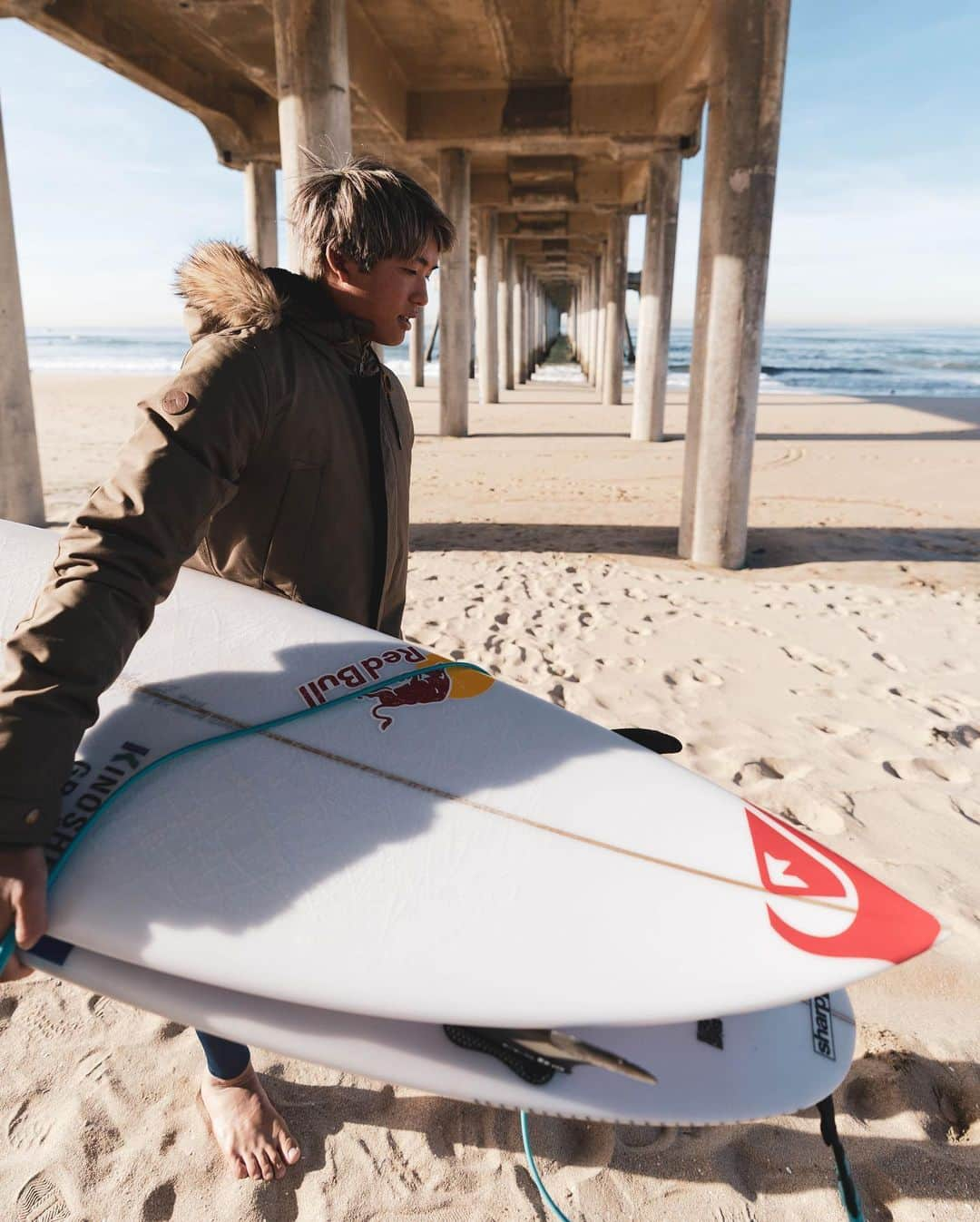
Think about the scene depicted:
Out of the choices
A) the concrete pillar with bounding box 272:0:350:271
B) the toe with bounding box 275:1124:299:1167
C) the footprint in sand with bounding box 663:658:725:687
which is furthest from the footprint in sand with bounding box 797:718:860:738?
the concrete pillar with bounding box 272:0:350:271

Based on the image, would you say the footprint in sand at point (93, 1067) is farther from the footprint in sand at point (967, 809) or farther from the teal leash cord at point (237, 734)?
the footprint in sand at point (967, 809)

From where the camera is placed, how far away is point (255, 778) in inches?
66.4

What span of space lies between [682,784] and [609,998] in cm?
59

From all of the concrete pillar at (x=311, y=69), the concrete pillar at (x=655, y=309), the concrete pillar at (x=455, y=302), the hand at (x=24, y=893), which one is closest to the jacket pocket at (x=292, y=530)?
the hand at (x=24, y=893)

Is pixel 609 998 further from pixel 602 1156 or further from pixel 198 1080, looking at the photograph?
pixel 198 1080

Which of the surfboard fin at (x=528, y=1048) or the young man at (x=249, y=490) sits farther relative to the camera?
the surfboard fin at (x=528, y=1048)

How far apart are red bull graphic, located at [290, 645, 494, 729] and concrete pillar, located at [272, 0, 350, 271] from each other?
5.16m

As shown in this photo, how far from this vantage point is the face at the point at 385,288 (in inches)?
60.2

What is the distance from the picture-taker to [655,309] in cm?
1248

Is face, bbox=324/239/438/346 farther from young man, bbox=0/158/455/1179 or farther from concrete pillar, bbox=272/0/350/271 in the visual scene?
concrete pillar, bbox=272/0/350/271

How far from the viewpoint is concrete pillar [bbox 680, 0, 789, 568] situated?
17.2 ft

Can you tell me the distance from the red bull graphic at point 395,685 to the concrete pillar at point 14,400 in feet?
17.7

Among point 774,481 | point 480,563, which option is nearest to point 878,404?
point 774,481

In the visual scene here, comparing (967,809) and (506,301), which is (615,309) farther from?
(967,809)
